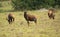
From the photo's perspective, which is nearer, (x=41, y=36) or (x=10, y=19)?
(x=41, y=36)

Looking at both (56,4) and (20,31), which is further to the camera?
(56,4)

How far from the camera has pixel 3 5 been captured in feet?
139

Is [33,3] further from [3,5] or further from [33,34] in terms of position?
[33,34]

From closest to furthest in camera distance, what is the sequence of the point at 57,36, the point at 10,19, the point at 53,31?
the point at 57,36, the point at 53,31, the point at 10,19

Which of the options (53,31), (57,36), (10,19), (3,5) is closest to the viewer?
(57,36)

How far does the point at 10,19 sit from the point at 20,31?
408 centimetres

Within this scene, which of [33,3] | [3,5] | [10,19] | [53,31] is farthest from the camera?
[3,5]

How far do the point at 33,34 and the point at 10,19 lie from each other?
521 cm

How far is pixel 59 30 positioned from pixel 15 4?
19.4 metres

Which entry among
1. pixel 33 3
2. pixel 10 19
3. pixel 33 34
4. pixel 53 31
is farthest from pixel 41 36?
pixel 33 3

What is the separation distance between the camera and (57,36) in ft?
39.4

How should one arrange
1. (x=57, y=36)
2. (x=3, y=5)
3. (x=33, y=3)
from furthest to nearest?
(x=3, y=5), (x=33, y=3), (x=57, y=36)

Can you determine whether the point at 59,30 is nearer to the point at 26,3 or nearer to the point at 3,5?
the point at 26,3

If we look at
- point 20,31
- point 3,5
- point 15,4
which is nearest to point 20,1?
point 15,4
